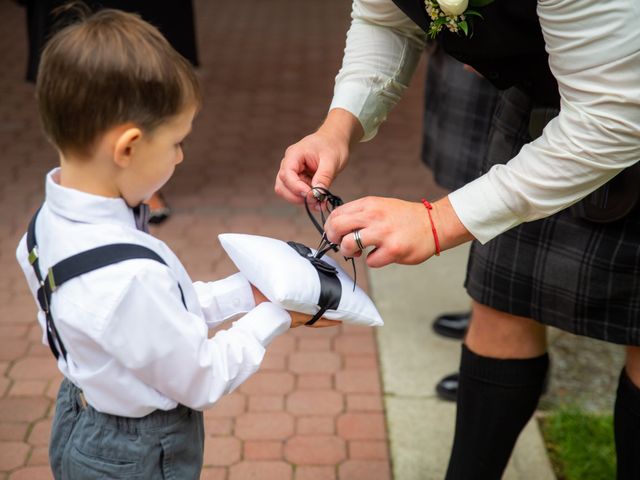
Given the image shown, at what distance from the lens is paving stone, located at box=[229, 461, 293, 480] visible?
2656 mm

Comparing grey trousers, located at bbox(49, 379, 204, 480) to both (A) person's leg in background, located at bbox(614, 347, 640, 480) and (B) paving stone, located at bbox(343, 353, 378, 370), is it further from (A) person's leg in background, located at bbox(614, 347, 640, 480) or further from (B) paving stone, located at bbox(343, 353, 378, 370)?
(B) paving stone, located at bbox(343, 353, 378, 370)

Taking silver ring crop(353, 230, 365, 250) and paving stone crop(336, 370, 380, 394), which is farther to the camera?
paving stone crop(336, 370, 380, 394)

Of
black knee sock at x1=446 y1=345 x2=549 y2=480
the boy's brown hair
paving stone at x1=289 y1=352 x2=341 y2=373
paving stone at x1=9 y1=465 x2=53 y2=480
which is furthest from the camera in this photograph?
paving stone at x1=289 y1=352 x2=341 y2=373

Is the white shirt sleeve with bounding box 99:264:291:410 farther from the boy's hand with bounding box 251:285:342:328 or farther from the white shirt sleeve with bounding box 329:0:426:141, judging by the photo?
the white shirt sleeve with bounding box 329:0:426:141

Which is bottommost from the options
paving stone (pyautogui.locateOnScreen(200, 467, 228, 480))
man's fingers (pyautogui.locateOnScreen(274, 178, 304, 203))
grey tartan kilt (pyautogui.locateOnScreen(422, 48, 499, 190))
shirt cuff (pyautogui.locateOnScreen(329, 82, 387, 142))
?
paving stone (pyautogui.locateOnScreen(200, 467, 228, 480))

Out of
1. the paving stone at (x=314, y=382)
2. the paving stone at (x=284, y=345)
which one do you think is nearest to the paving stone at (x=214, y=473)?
the paving stone at (x=314, y=382)

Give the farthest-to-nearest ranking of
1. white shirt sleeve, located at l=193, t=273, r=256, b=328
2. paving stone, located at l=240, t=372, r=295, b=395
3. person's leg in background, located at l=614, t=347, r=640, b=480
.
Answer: paving stone, located at l=240, t=372, r=295, b=395
person's leg in background, located at l=614, t=347, r=640, b=480
white shirt sleeve, located at l=193, t=273, r=256, b=328

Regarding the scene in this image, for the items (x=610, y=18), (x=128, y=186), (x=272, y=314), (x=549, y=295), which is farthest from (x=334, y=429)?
(x=610, y=18)

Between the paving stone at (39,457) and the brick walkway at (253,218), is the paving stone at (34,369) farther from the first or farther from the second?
the paving stone at (39,457)

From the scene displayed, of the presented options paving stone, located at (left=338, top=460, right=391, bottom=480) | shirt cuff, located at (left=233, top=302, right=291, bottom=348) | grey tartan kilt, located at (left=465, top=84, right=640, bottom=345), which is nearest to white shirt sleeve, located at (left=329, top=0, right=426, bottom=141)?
grey tartan kilt, located at (left=465, top=84, right=640, bottom=345)

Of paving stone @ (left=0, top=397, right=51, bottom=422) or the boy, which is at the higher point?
the boy

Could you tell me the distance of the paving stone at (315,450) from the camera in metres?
2.73

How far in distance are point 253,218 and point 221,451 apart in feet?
6.36

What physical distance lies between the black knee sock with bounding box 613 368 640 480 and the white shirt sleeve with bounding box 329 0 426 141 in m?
0.88
